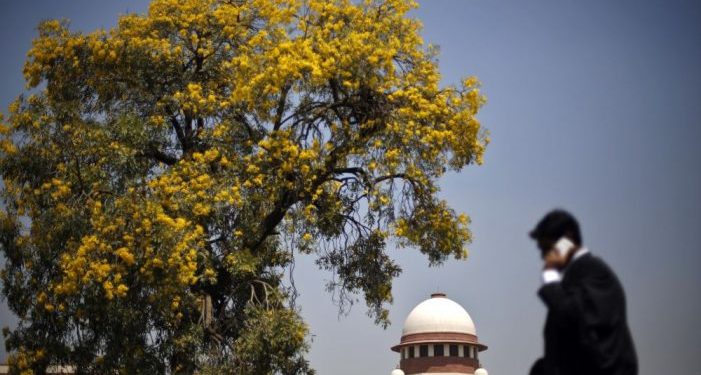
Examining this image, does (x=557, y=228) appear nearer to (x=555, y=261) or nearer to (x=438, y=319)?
(x=555, y=261)

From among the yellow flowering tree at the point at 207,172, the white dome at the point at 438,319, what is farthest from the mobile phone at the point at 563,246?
the white dome at the point at 438,319

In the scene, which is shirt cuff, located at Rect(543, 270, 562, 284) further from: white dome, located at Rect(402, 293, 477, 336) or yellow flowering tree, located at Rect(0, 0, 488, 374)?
white dome, located at Rect(402, 293, 477, 336)

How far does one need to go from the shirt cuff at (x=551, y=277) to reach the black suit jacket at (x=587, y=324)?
24 mm

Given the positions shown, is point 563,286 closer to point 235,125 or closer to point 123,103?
point 235,125

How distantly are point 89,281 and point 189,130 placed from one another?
4627mm

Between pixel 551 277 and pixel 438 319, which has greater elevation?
pixel 438 319

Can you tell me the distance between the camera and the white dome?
198 feet

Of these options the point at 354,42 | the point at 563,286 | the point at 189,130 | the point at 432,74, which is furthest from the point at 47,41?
the point at 563,286

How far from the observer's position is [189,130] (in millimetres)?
17891

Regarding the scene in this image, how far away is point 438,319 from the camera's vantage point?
2391 inches

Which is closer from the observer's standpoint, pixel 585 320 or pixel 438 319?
pixel 585 320

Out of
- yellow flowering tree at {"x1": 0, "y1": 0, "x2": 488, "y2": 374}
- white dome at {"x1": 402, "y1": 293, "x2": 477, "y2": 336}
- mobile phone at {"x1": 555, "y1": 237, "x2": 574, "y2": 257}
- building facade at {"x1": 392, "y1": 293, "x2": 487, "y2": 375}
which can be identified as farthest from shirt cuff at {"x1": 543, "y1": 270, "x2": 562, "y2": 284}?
white dome at {"x1": 402, "y1": 293, "x2": 477, "y2": 336}

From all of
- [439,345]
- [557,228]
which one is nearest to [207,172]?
[557,228]

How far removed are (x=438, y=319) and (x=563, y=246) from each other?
5768cm
